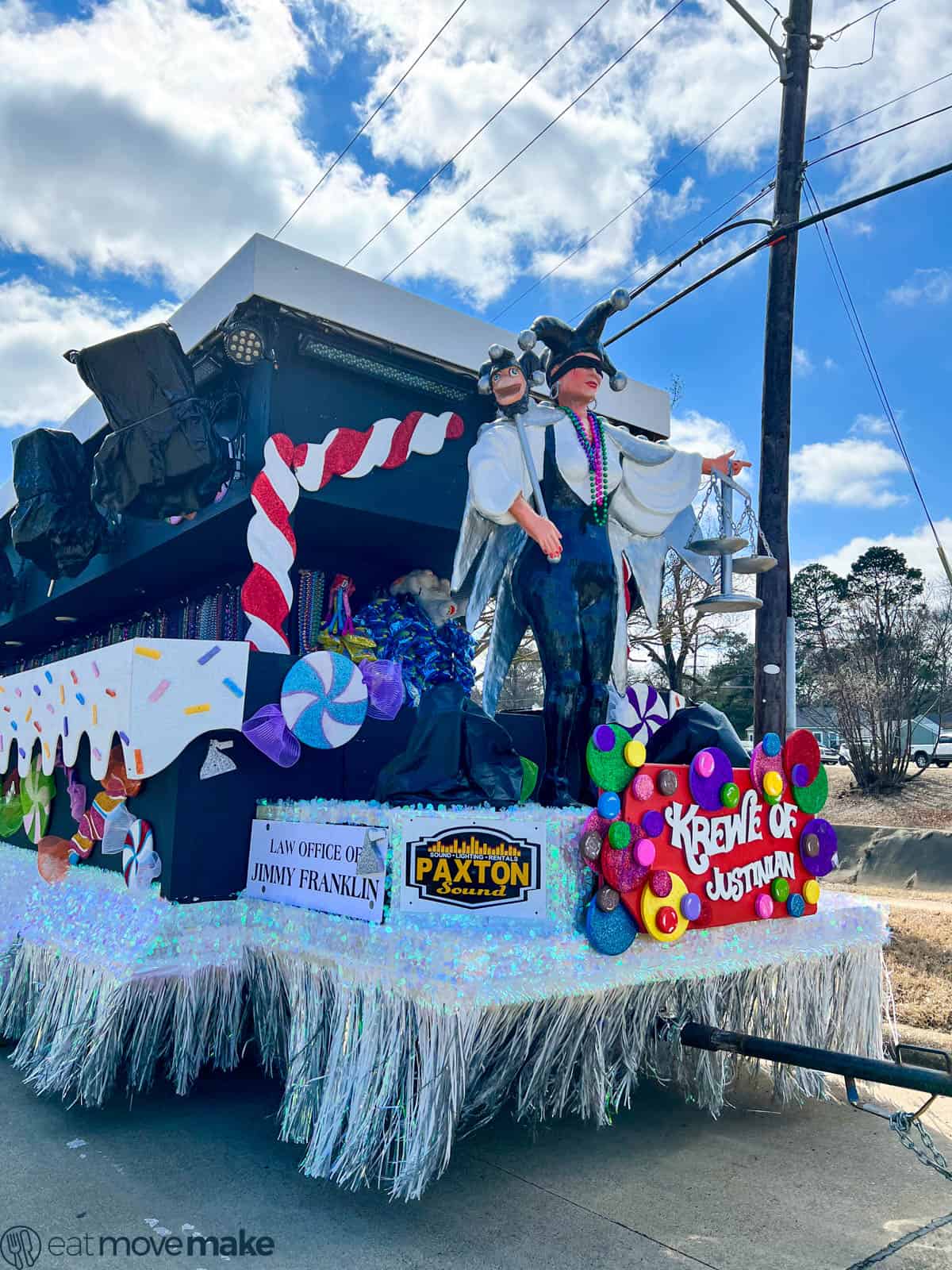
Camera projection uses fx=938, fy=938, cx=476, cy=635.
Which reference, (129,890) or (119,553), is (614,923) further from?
(119,553)

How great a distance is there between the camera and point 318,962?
9.98 ft

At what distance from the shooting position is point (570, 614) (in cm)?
380

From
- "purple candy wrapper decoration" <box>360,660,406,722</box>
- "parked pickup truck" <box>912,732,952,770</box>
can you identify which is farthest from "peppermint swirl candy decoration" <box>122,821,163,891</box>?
"parked pickup truck" <box>912,732,952,770</box>

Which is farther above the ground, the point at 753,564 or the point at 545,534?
the point at 753,564

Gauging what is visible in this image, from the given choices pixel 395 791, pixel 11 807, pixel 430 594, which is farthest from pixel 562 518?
pixel 11 807

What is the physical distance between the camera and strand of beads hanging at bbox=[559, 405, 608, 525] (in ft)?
13.0

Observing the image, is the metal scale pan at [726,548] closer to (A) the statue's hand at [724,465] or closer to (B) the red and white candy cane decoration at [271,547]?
(A) the statue's hand at [724,465]

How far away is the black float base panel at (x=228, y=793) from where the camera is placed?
371 centimetres

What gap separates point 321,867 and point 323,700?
0.74m

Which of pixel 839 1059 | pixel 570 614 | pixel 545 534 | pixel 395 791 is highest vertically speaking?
pixel 545 534

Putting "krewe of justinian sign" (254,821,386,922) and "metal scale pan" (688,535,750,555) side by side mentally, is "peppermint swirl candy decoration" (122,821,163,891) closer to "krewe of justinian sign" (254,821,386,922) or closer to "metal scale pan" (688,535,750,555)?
"krewe of justinian sign" (254,821,386,922)

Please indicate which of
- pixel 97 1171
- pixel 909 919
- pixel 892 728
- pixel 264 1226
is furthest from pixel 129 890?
pixel 892 728

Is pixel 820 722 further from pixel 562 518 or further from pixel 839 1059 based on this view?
pixel 839 1059

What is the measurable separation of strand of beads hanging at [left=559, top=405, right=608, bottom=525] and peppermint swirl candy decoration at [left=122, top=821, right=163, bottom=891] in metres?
2.27
